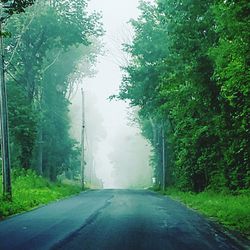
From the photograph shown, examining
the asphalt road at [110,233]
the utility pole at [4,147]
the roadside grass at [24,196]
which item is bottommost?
the roadside grass at [24,196]

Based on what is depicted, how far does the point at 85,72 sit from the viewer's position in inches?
2505

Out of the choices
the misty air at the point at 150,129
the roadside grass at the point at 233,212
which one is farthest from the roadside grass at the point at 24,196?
the roadside grass at the point at 233,212

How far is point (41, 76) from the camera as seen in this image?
45.8 m

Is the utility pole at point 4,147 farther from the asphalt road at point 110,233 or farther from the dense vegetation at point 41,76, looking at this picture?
the dense vegetation at point 41,76

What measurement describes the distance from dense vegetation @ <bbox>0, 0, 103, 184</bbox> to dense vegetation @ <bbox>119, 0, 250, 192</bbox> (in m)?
9.13

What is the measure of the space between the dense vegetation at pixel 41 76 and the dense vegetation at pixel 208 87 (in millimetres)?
9126

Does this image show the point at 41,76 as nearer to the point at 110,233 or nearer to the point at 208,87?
the point at 208,87

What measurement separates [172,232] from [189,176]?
19.3 meters

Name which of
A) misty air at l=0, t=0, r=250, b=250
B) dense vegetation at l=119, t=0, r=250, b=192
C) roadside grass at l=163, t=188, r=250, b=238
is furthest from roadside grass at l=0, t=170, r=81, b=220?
dense vegetation at l=119, t=0, r=250, b=192

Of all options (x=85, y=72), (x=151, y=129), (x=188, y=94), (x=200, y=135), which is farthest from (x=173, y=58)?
(x=85, y=72)

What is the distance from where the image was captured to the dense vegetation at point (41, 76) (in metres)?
35.4

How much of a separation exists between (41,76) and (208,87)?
26.4 meters

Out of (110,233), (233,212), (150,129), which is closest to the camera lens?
(110,233)

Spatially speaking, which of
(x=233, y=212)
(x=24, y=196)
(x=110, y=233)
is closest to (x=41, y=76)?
(x=24, y=196)
